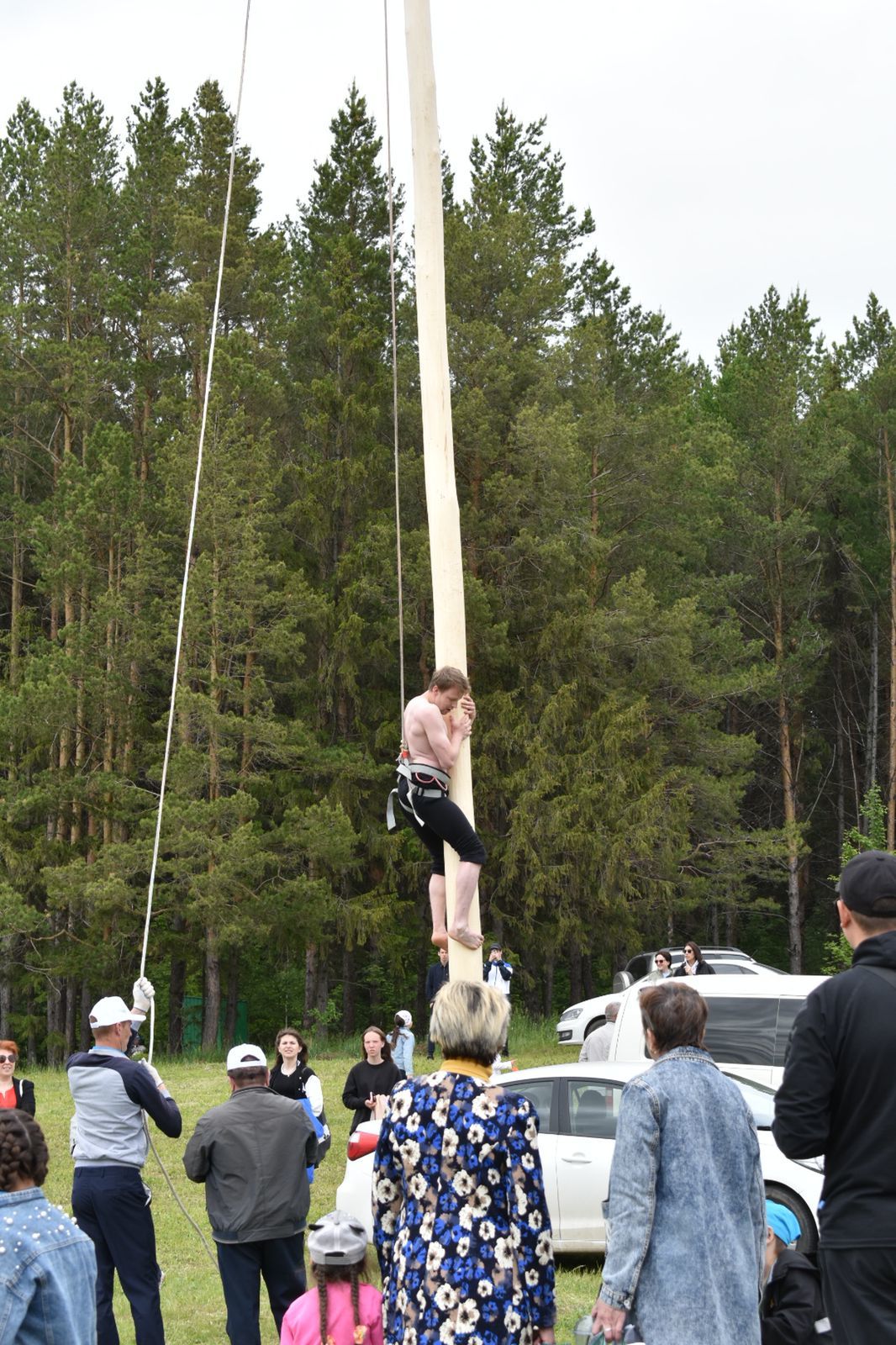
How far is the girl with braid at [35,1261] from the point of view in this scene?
356cm

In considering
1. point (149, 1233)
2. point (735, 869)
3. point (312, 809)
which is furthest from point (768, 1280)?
point (735, 869)

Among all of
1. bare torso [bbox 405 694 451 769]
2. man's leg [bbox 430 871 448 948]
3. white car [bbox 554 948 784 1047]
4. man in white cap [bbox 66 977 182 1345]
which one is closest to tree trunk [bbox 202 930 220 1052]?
white car [bbox 554 948 784 1047]

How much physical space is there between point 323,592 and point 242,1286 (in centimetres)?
2958

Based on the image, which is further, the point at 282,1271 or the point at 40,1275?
the point at 282,1271

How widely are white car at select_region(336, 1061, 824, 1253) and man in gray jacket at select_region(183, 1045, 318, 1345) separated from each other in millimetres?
2997

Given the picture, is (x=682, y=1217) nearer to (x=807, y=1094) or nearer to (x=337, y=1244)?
(x=807, y=1094)

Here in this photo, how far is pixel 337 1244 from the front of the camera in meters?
4.68

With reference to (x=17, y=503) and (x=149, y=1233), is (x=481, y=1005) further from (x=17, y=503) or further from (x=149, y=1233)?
Answer: (x=17, y=503)

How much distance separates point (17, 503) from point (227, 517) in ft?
24.4

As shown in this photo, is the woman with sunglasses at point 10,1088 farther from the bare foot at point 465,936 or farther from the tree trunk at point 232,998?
the tree trunk at point 232,998

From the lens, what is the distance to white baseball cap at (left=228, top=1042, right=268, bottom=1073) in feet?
23.0

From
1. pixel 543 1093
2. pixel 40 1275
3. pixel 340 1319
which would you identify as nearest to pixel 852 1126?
pixel 340 1319

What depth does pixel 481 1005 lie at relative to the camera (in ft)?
13.6

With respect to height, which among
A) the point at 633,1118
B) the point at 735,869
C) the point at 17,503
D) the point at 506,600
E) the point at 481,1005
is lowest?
the point at 735,869
